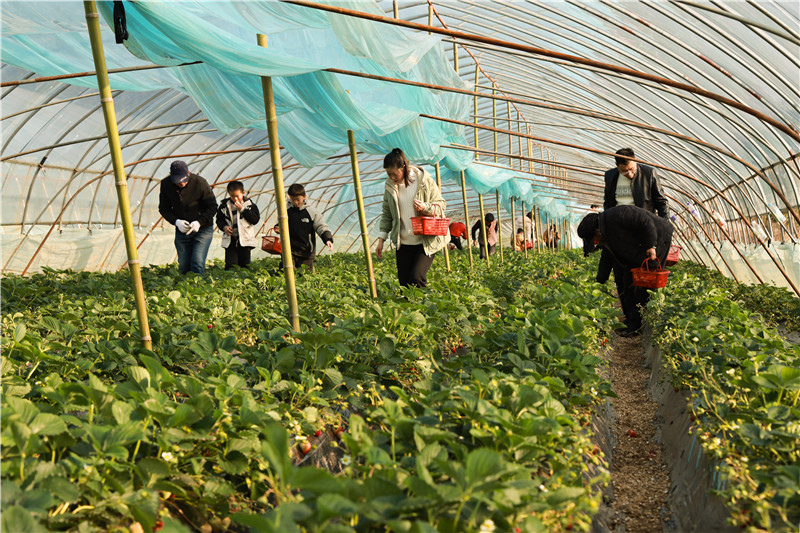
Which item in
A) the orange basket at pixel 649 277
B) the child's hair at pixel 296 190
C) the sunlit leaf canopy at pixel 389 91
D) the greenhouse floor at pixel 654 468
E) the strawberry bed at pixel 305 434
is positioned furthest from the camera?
the child's hair at pixel 296 190

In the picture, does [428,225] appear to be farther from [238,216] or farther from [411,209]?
[238,216]

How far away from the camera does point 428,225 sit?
238 inches

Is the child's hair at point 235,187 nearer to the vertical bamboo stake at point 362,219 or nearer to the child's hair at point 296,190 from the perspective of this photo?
the child's hair at point 296,190

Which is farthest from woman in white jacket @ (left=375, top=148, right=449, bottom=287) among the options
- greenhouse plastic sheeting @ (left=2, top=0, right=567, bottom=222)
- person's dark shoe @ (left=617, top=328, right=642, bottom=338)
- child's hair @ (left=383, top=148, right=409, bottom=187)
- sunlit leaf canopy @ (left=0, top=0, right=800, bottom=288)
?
person's dark shoe @ (left=617, top=328, right=642, bottom=338)

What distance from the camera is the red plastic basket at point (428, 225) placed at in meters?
6.04

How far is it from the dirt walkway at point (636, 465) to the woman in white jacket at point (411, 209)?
2075 millimetres

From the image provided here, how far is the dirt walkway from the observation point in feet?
9.48

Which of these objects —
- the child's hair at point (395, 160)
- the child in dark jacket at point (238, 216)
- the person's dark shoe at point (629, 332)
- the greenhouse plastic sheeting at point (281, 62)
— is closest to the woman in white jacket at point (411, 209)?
the child's hair at point (395, 160)

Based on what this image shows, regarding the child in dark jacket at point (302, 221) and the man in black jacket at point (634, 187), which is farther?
the child in dark jacket at point (302, 221)

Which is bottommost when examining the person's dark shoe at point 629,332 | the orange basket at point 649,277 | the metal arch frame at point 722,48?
the person's dark shoe at point 629,332

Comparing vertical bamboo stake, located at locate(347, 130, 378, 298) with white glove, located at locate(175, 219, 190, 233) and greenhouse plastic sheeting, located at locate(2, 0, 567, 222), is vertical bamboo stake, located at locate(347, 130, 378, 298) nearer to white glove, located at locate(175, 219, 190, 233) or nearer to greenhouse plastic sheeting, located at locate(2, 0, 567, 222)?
greenhouse plastic sheeting, located at locate(2, 0, 567, 222)

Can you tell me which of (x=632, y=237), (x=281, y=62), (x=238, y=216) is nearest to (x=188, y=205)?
(x=238, y=216)

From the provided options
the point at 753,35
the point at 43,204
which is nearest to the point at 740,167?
the point at 753,35

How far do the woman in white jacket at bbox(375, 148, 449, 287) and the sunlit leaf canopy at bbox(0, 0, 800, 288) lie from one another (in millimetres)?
624
